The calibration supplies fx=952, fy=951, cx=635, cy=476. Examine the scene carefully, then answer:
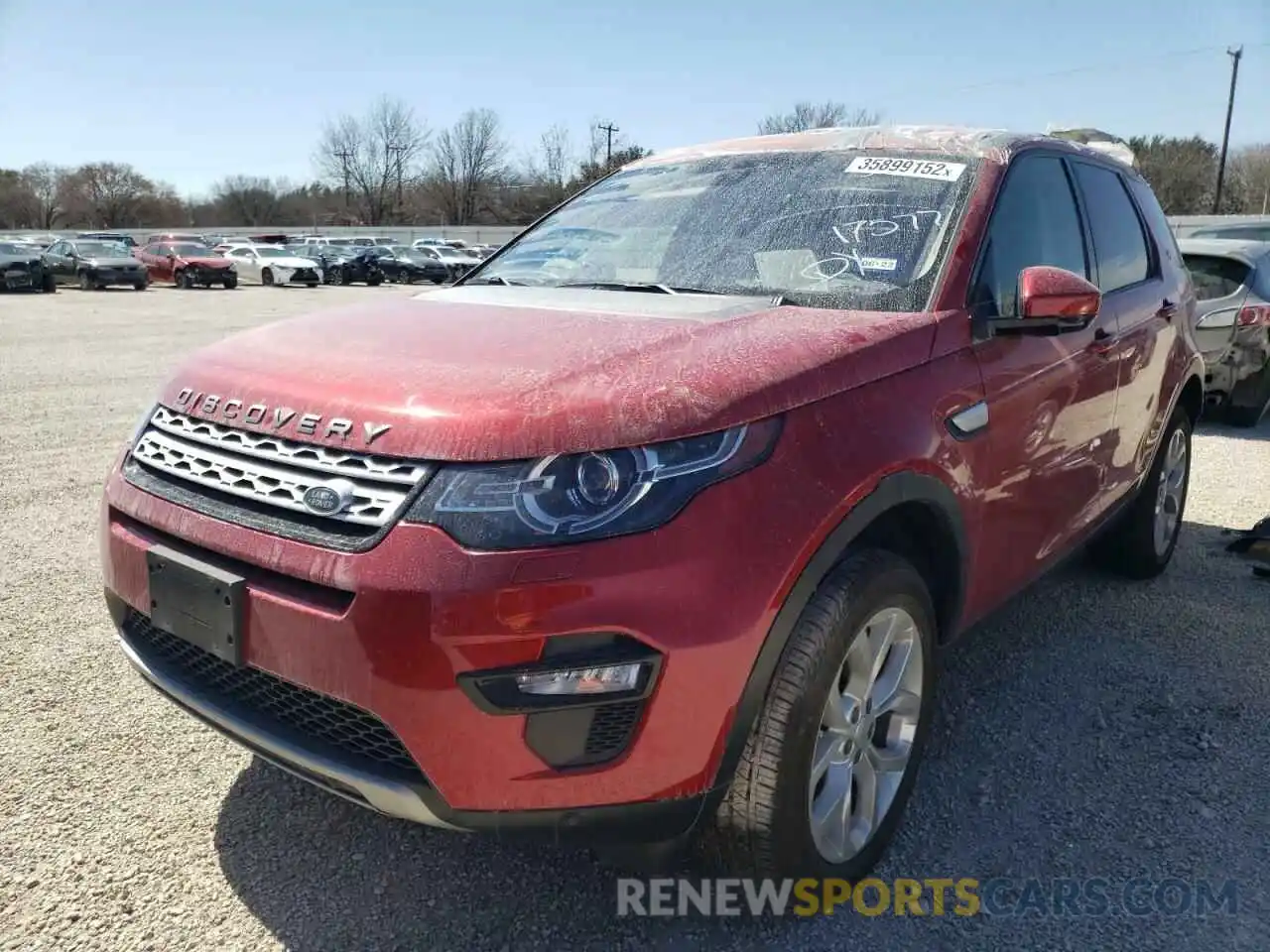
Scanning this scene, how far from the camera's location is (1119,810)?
2.68 metres

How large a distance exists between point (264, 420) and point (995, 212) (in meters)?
2.10

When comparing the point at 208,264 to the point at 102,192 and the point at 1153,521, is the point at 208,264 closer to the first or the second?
the point at 1153,521

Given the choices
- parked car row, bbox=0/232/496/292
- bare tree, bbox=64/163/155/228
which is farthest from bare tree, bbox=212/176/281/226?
parked car row, bbox=0/232/496/292

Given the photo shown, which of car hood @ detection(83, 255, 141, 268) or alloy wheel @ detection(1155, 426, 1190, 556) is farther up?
car hood @ detection(83, 255, 141, 268)

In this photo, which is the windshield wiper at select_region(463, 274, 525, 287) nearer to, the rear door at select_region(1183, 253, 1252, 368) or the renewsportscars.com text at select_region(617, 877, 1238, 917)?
the renewsportscars.com text at select_region(617, 877, 1238, 917)

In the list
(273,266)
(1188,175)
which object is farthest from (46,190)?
(1188,175)

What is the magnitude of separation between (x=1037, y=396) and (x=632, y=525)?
1.66 m

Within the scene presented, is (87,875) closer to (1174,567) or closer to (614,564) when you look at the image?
(614,564)

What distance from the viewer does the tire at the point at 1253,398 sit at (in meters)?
8.16

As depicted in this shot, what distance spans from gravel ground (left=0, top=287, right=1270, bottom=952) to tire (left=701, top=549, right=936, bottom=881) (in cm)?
23

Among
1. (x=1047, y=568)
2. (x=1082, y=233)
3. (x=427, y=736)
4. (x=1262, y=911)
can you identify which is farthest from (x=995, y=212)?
(x=427, y=736)

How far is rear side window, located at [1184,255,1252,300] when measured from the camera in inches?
317

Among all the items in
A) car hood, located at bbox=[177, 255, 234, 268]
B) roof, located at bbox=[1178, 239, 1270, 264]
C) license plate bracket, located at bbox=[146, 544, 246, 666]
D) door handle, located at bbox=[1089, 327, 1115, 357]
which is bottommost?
license plate bracket, located at bbox=[146, 544, 246, 666]

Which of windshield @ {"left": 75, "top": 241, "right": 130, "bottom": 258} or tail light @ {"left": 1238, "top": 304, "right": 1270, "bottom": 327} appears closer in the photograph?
tail light @ {"left": 1238, "top": 304, "right": 1270, "bottom": 327}
